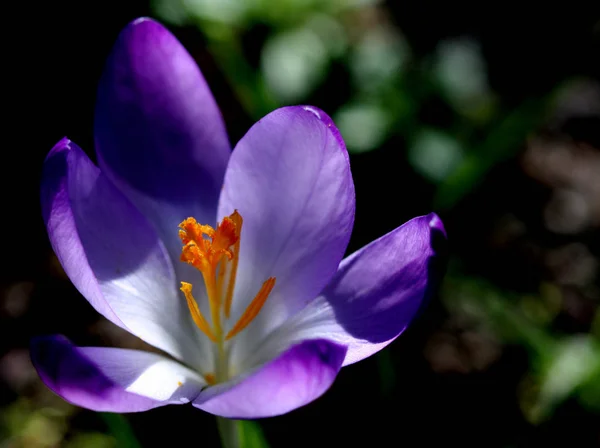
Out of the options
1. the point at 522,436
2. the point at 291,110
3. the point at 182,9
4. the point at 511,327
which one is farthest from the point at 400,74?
the point at 291,110

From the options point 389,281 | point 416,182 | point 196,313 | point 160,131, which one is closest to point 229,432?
point 196,313

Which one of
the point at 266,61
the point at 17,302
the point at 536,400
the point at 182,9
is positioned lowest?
the point at 536,400

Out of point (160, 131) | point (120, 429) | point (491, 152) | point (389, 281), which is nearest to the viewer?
point (389, 281)

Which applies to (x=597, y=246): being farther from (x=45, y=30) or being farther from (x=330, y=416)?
(x=45, y=30)

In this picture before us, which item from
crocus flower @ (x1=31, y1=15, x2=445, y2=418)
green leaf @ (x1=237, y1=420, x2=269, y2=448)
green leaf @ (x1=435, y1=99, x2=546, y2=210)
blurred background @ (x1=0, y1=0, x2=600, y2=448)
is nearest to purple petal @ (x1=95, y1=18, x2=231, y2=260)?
crocus flower @ (x1=31, y1=15, x2=445, y2=418)

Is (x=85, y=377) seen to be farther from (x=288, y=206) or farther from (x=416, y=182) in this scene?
(x=416, y=182)

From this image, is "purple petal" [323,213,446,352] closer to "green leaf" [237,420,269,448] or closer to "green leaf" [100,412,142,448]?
"green leaf" [237,420,269,448]
